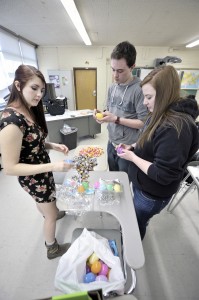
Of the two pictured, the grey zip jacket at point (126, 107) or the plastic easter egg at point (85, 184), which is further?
the grey zip jacket at point (126, 107)

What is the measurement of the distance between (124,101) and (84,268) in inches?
49.3

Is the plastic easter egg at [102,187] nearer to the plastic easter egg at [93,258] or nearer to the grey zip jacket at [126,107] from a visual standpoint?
the plastic easter egg at [93,258]

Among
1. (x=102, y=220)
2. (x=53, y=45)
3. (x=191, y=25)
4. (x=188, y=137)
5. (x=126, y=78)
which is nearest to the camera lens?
(x=188, y=137)

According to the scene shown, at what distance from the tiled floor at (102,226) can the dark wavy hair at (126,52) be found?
167cm

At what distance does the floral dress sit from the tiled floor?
760 millimetres

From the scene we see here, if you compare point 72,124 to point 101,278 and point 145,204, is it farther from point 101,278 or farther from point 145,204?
point 101,278

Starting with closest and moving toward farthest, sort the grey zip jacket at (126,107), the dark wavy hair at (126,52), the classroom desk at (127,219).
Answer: the classroom desk at (127,219) < the dark wavy hair at (126,52) < the grey zip jacket at (126,107)

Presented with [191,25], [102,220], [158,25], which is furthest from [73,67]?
[102,220]

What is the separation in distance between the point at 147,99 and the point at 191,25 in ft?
12.7

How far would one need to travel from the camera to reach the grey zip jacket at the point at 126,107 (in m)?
1.23

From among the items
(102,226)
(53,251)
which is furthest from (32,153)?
(102,226)

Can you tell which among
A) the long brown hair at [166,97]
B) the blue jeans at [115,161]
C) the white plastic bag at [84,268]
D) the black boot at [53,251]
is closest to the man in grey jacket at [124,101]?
the blue jeans at [115,161]

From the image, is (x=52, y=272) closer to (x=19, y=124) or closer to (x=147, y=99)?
(x=19, y=124)

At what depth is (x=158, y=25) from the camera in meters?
3.29
